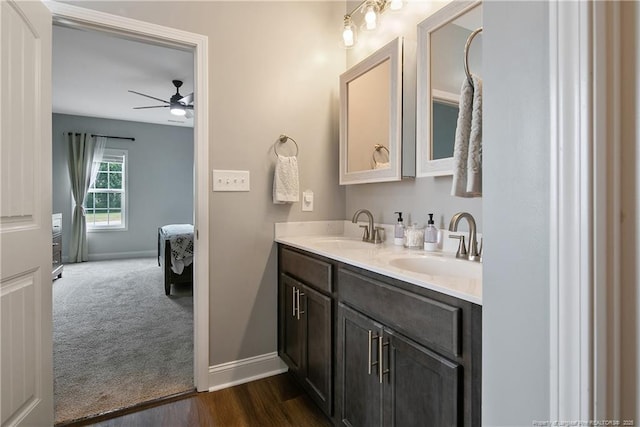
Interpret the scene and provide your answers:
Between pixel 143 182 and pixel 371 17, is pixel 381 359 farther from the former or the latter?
pixel 143 182

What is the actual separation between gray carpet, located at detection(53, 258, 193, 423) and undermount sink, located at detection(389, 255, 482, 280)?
4.77ft

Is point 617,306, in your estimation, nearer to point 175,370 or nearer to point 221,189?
point 221,189

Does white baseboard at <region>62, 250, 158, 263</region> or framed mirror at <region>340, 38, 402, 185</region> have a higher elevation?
framed mirror at <region>340, 38, 402, 185</region>

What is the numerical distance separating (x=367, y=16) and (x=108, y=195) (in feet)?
18.9

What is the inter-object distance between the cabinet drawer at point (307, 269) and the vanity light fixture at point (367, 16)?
139 cm

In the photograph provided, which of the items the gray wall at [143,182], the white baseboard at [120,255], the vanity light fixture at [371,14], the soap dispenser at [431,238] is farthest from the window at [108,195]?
the soap dispenser at [431,238]

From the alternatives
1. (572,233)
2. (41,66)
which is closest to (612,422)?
(572,233)

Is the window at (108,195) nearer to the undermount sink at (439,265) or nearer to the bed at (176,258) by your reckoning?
the bed at (176,258)

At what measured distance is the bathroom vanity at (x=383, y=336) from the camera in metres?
0.86

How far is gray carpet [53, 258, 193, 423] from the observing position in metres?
1.79

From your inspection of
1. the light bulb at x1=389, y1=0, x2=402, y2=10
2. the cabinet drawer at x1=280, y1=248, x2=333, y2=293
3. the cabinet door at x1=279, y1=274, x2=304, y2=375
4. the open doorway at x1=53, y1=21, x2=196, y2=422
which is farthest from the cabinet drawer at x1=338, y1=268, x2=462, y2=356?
the light bulb at x1=389, y1=0, x2=402, y2=10

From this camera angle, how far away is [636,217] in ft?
1.42

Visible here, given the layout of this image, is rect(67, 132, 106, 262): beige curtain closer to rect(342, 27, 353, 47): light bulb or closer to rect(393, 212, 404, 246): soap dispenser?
rect(342, 27, 353, 47): light bulb

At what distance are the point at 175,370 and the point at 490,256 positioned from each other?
2138 mm
